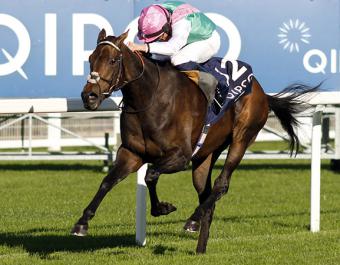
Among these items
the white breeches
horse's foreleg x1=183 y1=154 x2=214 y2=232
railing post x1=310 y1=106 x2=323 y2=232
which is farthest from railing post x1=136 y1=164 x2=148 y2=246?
railing post x1=310 y1=106 x2=323 y2=232

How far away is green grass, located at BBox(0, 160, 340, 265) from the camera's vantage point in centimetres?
821

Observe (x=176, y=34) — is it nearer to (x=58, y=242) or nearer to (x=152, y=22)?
(x=152, y=22)

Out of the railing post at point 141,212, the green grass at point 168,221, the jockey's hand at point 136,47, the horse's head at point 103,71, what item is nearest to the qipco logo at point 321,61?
the green grass at point 168,221

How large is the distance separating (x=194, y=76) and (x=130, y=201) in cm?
568

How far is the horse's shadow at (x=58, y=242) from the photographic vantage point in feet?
28.5

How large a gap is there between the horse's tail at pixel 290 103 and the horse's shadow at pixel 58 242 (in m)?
1.62

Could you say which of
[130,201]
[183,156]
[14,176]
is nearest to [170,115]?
[183,156]

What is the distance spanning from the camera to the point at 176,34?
802cm

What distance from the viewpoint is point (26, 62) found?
904cm

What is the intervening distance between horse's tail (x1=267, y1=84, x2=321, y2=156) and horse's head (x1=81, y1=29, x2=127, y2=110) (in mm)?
2369

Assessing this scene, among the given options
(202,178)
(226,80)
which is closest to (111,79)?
(226,80)

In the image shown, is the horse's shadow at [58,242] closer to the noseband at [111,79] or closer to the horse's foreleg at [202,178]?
the horse's foreleg at [202,178]

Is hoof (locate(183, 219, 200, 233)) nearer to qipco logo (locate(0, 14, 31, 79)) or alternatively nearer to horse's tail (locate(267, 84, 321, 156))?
horse's tail (locate(267, 84, 321, 156))

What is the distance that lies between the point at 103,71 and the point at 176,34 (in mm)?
936
